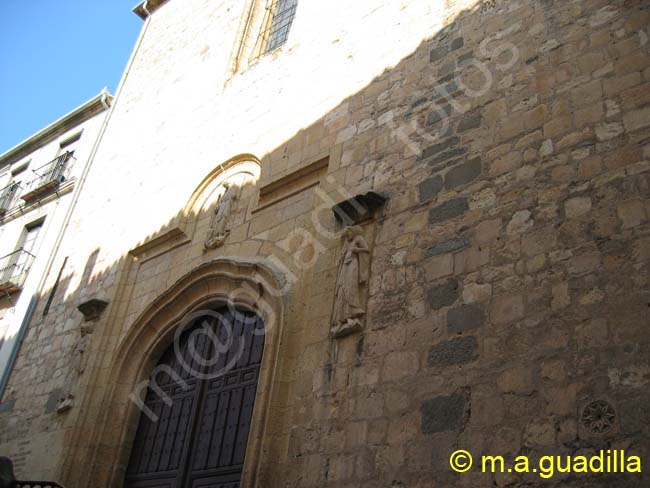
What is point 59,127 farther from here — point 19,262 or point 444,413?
point 444,413

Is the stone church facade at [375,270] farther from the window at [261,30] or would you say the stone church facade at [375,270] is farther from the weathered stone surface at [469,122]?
the window at [261,30]

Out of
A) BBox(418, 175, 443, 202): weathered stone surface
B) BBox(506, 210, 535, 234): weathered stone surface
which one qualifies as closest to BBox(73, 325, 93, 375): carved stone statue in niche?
BBox(418, 175, 443, 202): weathered stone surface

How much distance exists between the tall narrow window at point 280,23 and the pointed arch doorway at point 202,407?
4578 millimetres

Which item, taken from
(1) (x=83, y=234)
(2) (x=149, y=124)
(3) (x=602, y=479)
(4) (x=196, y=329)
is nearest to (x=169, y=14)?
(2) (x=149, y=124)

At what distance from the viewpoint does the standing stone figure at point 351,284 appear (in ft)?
18.2

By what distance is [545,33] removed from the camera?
5.82 metres

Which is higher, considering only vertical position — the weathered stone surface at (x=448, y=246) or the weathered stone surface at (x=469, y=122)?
the weathered stone surface at (x=469, y=122)

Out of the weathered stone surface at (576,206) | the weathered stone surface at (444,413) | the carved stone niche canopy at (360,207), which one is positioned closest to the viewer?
the weathered stone surface at (444,413)

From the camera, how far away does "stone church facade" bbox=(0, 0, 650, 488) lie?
4.33 m

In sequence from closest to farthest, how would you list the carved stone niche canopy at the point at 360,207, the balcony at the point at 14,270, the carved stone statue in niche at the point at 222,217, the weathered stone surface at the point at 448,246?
the weathered stone surface at the point at 448,246, the carved stone niche canopy at the point at 360,207, the carved stone statue in niche at the point at 222,217, the balcony at the point at 14,270

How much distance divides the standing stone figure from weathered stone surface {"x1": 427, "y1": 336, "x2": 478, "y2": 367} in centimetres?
79

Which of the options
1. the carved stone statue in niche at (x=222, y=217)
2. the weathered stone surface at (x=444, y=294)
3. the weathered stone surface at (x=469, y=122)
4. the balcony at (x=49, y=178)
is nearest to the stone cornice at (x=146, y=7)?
the balcony at (x=49, y=178)

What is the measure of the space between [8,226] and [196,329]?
30.5ft

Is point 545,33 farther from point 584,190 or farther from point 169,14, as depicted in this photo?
point 169,14
